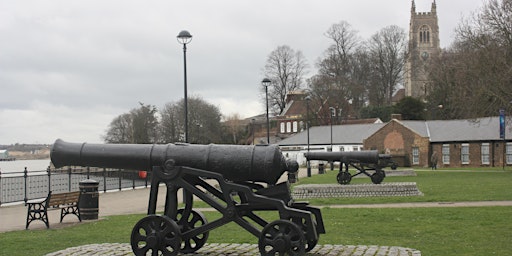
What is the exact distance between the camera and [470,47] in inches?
1431

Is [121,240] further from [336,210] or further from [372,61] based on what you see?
[372,61]

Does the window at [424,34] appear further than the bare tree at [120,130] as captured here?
Yes

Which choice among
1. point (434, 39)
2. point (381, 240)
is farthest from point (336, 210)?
point (434, 39)

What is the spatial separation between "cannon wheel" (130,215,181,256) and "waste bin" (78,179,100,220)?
294 inches

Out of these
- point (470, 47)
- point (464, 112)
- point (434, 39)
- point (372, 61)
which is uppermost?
point (434, 39)

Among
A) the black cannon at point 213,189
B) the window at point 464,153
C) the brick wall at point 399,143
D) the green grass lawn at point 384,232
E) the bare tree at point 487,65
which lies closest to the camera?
the black cannon at point 213,189

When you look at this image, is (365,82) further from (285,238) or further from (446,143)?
(285,238)

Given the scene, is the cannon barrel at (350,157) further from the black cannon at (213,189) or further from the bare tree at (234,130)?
the bare tree at (234,130)

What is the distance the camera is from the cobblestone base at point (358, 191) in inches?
815

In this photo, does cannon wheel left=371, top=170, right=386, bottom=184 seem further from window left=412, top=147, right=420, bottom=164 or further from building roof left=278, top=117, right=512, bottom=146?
window left=412, top=147, right=420, bottom=164

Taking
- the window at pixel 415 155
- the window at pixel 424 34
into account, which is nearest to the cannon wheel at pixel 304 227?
the window at pixel 415 155

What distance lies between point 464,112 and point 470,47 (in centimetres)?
403

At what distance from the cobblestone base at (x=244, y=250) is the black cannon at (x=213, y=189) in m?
0.36

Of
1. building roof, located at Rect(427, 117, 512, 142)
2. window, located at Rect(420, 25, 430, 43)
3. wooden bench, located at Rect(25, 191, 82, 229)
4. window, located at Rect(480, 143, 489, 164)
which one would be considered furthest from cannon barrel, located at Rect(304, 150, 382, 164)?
window, located at Rect(420, 25, 430, 43)
